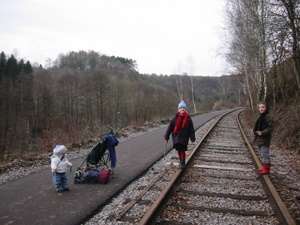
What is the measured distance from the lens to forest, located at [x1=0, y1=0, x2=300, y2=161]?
11.4 meters

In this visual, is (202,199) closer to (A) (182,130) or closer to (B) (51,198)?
(A) (182,130)

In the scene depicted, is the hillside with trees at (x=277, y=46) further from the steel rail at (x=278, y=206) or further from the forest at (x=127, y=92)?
the steel rail at (x=278, y=206)

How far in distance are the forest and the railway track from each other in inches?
183

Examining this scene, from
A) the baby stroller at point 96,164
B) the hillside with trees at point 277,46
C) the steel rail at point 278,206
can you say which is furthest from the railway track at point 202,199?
the hillside with trees at point 277,46

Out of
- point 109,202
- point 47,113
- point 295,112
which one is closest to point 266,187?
point 109,202

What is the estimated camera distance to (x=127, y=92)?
50.8m

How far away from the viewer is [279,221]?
3.48 meters

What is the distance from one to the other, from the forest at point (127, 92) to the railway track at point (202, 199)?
15.3 feet

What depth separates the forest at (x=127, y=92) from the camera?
11.4 metres

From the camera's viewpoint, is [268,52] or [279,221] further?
[268,52]

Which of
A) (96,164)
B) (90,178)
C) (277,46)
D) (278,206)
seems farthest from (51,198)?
(277,46)

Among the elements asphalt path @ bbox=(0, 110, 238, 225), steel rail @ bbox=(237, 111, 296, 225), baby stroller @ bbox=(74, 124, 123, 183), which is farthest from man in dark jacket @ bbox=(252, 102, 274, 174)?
baby stroller @ bbox=(74, 124, 123, 183)

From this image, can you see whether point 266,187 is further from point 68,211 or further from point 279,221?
point 68,211

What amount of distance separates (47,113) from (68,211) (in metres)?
39.6
